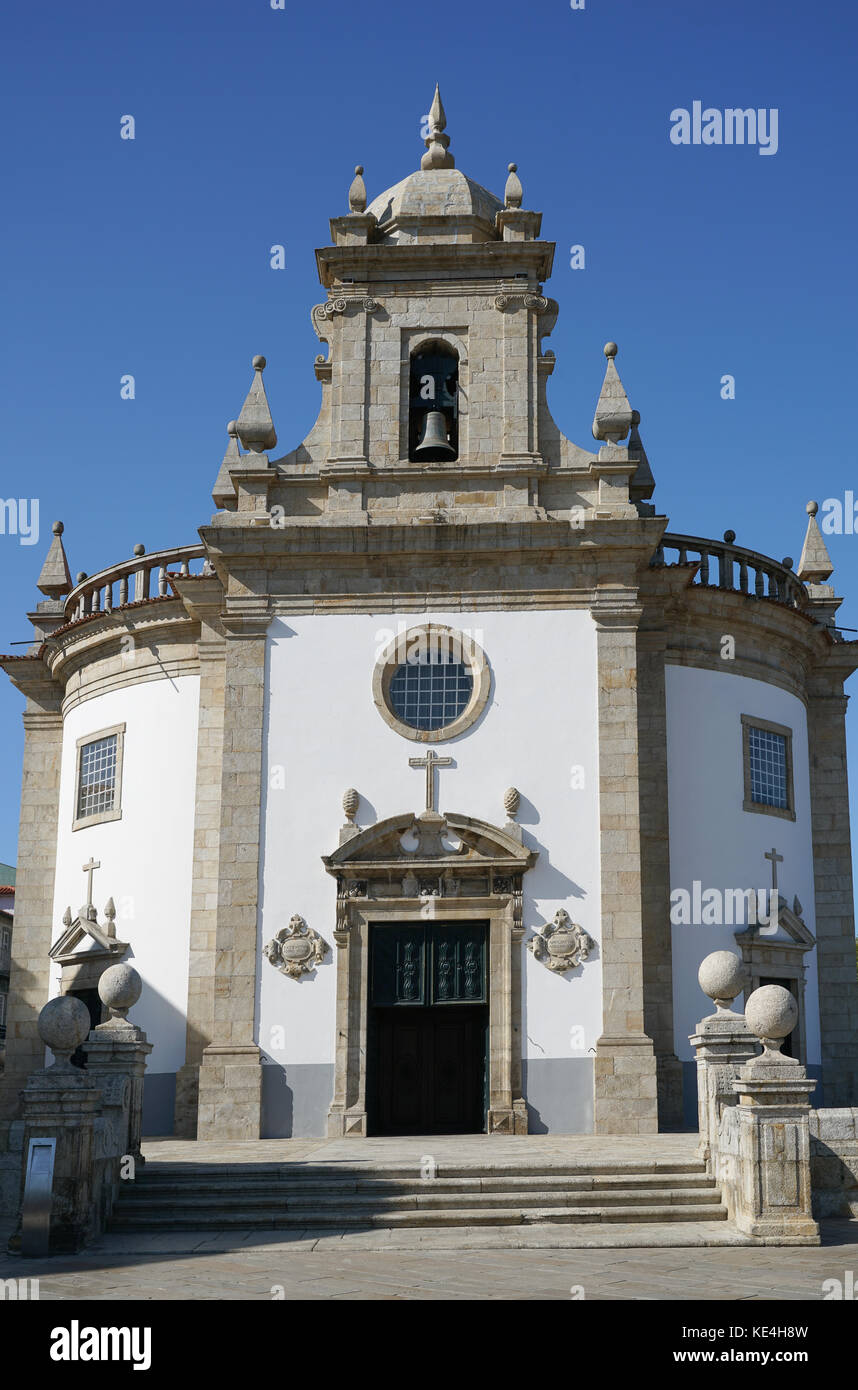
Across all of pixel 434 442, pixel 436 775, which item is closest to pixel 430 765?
pixel 436 775

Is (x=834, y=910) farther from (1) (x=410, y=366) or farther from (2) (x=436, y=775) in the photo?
(1) (x=410, y=366)

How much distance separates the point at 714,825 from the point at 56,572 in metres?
12.6

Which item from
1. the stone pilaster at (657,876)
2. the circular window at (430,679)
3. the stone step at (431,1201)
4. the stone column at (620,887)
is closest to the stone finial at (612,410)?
the stone column at (620,887)

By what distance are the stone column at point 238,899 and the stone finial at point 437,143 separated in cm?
796

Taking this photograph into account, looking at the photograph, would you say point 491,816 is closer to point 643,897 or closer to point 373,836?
point 373,836

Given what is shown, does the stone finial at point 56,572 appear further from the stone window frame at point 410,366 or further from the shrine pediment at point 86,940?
the stone window frame at point 410,366

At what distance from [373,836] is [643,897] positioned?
13.6 feet

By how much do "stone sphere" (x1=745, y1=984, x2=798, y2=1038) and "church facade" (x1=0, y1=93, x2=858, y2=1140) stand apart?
206 inches

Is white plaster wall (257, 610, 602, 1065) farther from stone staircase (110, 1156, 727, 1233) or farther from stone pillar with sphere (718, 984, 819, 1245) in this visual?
stone pillar with sphere (718, 984, 819, 1245)

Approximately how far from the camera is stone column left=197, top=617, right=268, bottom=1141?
18328mm

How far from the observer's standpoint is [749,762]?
72.2ft

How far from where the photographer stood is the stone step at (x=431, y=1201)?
13.6 m

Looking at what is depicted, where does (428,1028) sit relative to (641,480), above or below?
below

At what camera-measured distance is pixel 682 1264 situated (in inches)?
442
